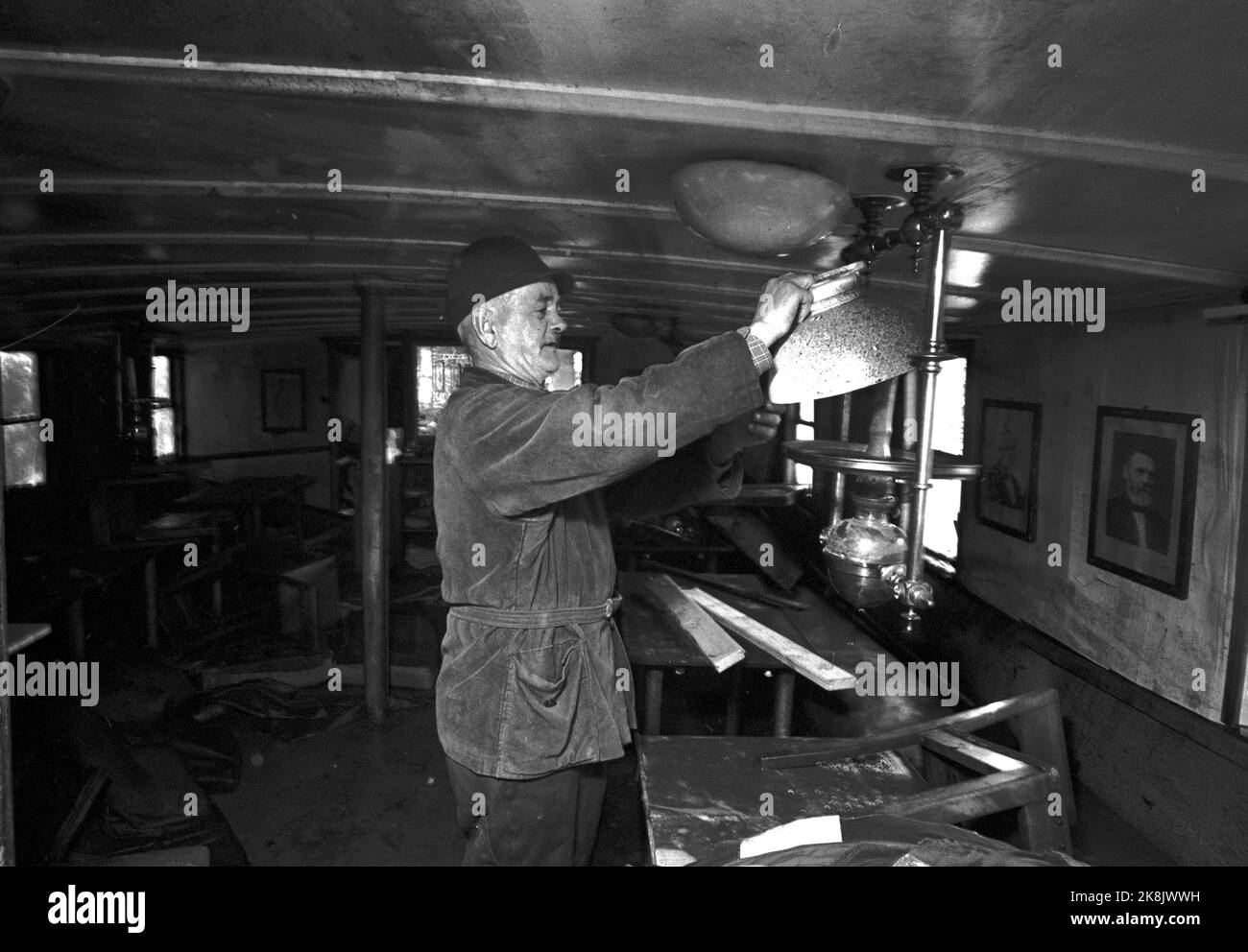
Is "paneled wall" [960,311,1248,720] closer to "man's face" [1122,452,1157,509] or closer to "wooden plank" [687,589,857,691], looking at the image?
"man's face" [1122,452,1157,509]

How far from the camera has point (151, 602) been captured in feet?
20.9

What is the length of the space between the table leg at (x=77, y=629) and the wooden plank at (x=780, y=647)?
4203 millimetres

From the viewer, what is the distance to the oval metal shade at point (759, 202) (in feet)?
5.63

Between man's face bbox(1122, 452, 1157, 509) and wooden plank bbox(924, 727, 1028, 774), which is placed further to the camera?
man's face bbox(1122, 452, 1157, 509)

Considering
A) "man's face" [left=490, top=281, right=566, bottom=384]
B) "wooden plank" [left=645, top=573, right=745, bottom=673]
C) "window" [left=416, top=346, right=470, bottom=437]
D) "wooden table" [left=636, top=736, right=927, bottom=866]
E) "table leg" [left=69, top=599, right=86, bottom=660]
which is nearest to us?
"wooden table" [left=636, top=736, right=927, bottom=866]

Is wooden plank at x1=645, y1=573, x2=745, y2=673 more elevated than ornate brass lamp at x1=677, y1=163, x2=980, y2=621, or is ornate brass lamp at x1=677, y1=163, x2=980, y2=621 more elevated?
ornate brass lamp at x1=677, y1=163, x2=980, y2=621

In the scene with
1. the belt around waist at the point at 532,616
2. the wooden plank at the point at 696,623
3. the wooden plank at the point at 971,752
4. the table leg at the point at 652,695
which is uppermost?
the belt around waist at the point at 532,616

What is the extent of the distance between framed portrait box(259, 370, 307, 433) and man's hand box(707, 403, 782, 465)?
11.4 metres

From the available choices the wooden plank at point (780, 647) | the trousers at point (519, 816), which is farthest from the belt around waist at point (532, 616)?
the wooden plank at point (780, 647)

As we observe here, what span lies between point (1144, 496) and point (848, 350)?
2.74m

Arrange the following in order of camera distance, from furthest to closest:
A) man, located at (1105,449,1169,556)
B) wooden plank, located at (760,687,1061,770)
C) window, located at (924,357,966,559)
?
1. window, located at (924,357,966,559)
2. man, located at (1105,449,1169,556)
3. wooden plank, located at (760,687,1061,770)

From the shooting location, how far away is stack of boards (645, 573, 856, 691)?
372cm

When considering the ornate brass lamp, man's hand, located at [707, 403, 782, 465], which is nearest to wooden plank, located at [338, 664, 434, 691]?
man's hand, located at [707, 403, 782, 465]

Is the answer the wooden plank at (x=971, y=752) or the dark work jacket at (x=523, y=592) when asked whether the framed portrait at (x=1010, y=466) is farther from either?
the dark work jacket at (x=523, y=592)
